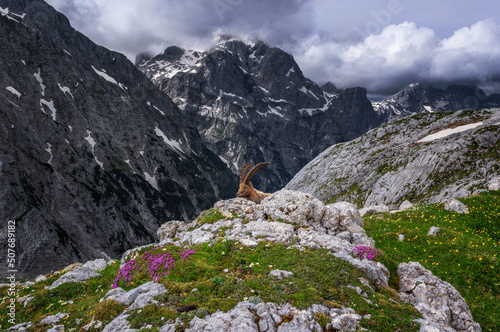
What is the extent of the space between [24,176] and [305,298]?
125 meters

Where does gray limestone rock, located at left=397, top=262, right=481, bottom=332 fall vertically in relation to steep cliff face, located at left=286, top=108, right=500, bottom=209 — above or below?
below

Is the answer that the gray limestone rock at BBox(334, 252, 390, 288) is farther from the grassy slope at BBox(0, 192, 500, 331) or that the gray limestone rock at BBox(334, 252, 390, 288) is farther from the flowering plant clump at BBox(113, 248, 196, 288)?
the flowering plant clump at BBox(113, 248, 196, 288)

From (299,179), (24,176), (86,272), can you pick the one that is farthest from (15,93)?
(86,272)

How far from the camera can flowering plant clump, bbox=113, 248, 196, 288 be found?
11.5 meters

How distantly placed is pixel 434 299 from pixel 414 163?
49.5 m

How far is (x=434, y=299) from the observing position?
9.91m

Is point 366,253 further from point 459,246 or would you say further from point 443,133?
point 443,133

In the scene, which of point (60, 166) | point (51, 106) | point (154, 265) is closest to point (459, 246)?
point (154, 265)

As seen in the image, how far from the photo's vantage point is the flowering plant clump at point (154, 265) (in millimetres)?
11523

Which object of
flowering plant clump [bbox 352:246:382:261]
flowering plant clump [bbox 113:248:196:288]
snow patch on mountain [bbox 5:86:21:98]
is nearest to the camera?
flowering plant clump [bbox 113:248:196:288]

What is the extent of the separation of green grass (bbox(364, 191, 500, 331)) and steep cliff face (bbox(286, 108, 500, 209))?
11.1 meters

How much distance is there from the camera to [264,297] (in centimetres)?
863

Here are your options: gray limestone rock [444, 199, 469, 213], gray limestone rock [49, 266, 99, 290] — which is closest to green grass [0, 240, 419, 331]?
gray limestone rock [49, 266, 99, 290]

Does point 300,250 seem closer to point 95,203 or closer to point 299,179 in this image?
point 299,179
